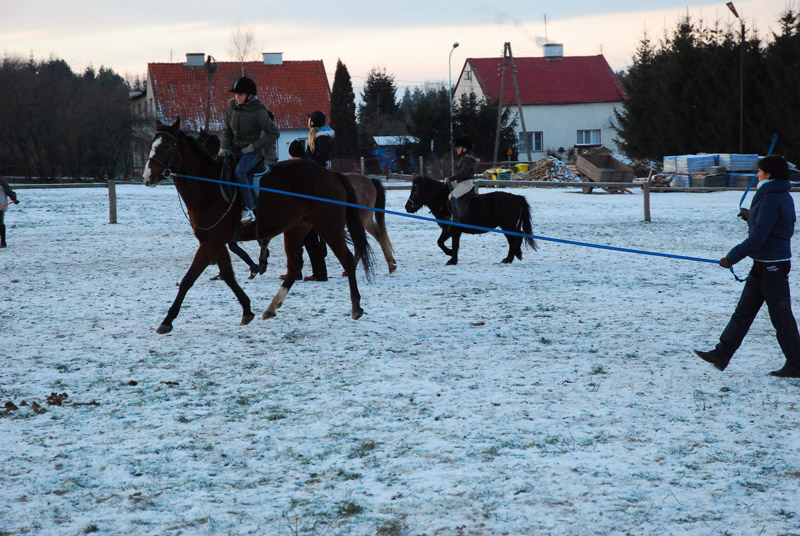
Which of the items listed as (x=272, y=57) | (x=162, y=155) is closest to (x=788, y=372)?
(x=162, y=155)

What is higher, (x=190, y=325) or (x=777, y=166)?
(x=777, y=166)

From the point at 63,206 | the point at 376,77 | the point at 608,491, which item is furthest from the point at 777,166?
the point at 376,77

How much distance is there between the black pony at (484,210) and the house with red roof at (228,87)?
42886 millimetres

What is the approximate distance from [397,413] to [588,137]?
58.7 meters

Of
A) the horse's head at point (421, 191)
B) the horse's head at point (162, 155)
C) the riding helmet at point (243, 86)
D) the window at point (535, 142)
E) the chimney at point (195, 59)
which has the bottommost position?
the horse's head at point (421, 191)

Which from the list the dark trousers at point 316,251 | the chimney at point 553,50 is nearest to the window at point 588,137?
the chimney at point 553,50

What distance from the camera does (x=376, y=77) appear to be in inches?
3056

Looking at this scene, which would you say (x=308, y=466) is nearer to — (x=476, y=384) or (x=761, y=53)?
(x=476, y=384)

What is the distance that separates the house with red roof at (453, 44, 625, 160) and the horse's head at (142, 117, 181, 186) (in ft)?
172

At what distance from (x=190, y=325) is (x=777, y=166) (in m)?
5.52

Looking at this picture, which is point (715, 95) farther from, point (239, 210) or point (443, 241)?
point (239, 210)

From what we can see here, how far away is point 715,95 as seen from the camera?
1435 inches

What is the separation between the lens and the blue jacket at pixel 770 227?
5.72 metres

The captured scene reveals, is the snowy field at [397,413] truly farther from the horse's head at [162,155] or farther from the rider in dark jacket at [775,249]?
the horse's head at [162,155]
